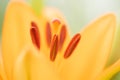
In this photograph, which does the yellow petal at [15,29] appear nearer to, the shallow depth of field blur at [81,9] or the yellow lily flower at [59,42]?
the yellow lily flower at [59,42]

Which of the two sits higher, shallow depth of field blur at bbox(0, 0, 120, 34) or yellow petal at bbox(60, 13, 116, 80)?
shallow depth of field blur at bbox(0, 0, 120, 34)

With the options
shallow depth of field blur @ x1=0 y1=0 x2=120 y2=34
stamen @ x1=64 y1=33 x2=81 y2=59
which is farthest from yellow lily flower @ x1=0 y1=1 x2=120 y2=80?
shallow depth of field blur @ x1=0 y1=0 x2=120 y2=34

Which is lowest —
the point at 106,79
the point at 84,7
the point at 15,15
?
the point at 106,79

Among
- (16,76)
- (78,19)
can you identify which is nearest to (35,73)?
(16,76)

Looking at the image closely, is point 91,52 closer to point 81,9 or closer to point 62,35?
point 62,35

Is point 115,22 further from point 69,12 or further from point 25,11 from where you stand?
point 69,12

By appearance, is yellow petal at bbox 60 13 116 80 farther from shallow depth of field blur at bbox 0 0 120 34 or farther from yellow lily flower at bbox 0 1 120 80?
shallow depth of field blur at bbox 0 0 120 34
